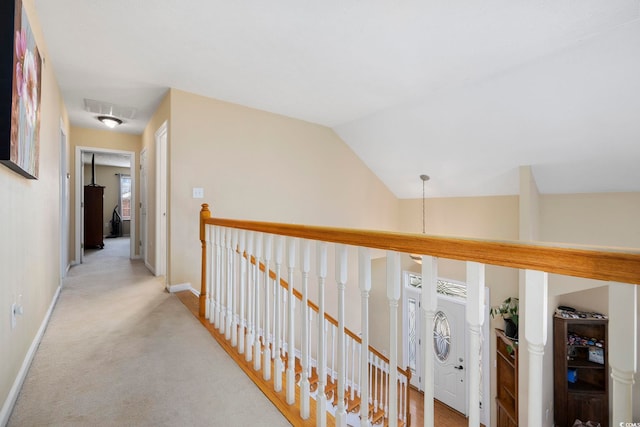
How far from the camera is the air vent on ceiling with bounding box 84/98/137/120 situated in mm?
3645

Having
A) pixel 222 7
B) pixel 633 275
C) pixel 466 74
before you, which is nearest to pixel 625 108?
pixel 466 74

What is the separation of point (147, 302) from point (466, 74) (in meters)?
3.79

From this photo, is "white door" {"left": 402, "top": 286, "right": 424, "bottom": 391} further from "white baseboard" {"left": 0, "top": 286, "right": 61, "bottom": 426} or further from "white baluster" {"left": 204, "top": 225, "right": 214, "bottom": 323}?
"white baseboard" {"left": 0, "top": 286, "right": 61, "bottom": 426}

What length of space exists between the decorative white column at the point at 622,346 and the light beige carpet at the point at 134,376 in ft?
3.93

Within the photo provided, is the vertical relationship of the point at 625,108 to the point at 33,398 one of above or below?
above

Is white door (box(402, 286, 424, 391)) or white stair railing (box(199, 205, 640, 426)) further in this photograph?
white door (box(402, 286, 424, 391))

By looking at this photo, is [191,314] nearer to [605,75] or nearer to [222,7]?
[222,7]

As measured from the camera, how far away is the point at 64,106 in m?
3.73

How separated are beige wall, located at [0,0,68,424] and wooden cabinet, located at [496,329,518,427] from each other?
4657 mm

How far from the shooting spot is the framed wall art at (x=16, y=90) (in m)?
1.18

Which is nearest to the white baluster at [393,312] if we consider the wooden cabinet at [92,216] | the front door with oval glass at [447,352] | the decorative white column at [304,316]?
the decorative white column at [304,316]

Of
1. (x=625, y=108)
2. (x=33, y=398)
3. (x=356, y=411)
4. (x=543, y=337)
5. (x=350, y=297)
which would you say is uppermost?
(x=625, y=108)

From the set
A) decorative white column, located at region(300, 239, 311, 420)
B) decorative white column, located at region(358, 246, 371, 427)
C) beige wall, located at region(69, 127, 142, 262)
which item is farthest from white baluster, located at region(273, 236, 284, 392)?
beige wall, located at region(69, 127, 142, 262)

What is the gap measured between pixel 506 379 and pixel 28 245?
5443 mm
